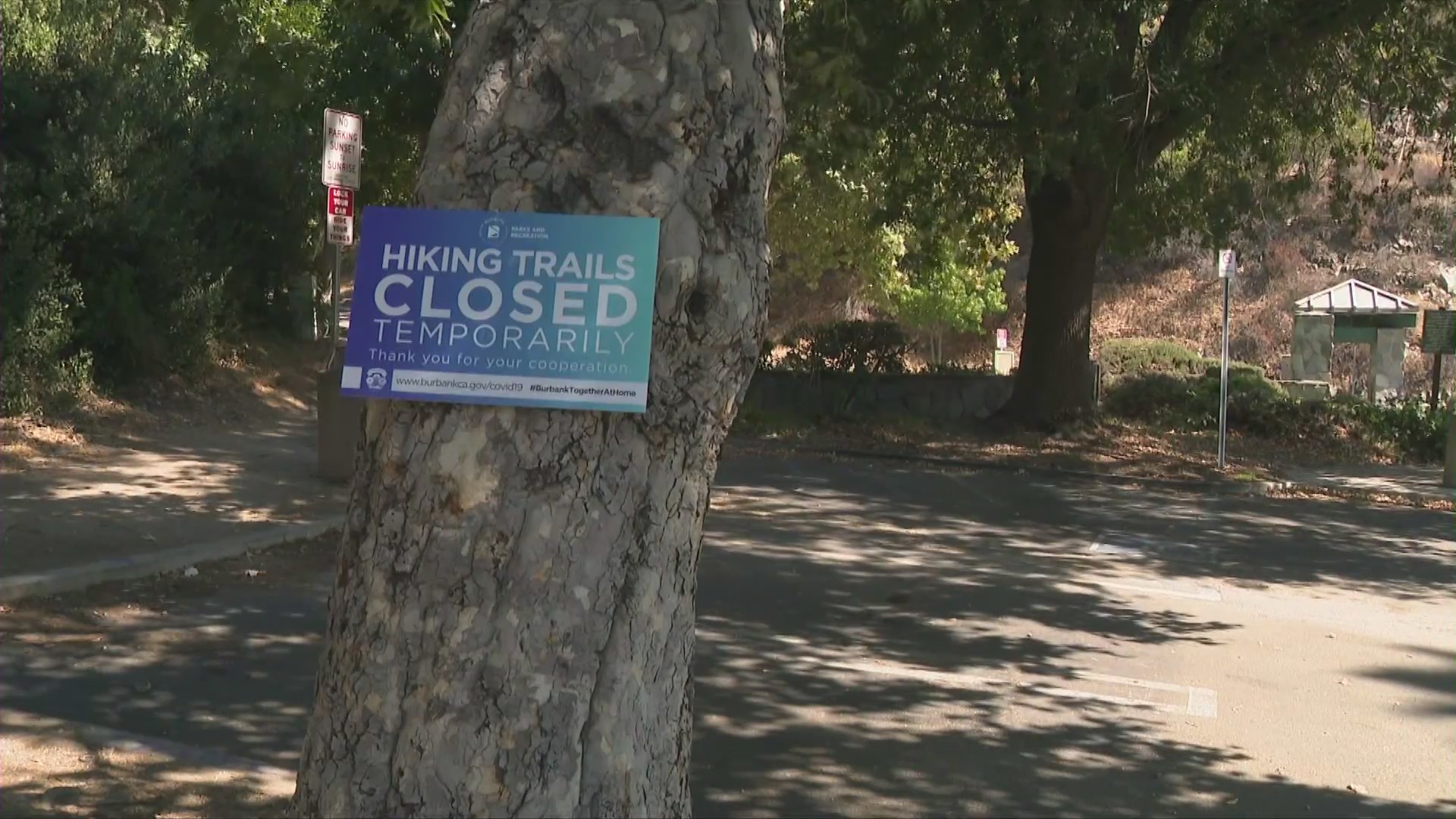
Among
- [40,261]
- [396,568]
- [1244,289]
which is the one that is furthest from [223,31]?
[1244,289]

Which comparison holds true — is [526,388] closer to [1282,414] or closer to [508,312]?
[508,312]

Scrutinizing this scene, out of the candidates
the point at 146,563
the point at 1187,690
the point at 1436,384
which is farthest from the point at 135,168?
the point at 1436,384

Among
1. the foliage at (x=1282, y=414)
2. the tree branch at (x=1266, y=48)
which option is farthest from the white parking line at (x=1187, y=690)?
the foliage at (x=1282, y=414)

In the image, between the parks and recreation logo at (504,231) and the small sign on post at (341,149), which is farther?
the small sign on post at (341,149)

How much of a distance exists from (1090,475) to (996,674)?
950 centimetres

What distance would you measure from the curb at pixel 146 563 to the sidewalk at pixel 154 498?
67mm

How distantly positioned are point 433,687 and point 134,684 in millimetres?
4388

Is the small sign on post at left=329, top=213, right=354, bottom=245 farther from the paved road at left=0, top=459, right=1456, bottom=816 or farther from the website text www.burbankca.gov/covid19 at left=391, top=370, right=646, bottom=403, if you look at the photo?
the website text www.burbankca.gov/covid19 at left=391, top=370, right=646, bottom=403

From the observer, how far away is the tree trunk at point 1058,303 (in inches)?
756

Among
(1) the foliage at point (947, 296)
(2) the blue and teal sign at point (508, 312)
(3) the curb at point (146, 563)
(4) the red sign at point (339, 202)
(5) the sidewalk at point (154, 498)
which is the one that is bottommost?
(3) the curb at point (146, 563)

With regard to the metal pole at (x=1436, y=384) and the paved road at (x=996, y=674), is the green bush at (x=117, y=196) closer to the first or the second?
the paved road at (x=996, y=674)

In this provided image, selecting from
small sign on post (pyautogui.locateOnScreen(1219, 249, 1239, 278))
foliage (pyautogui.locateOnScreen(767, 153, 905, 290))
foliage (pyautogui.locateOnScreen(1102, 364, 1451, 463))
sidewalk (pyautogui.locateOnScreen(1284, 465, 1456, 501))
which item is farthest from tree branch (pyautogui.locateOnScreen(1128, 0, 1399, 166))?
foliage (pyautogui.locateOnScreen(767, 153, 905, 290))

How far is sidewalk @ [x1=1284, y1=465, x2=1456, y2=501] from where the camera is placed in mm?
15539

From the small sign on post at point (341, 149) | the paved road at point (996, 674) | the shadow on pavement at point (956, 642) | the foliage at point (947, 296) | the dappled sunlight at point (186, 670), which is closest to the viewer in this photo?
the shadow on pavement at point (956, 642)
